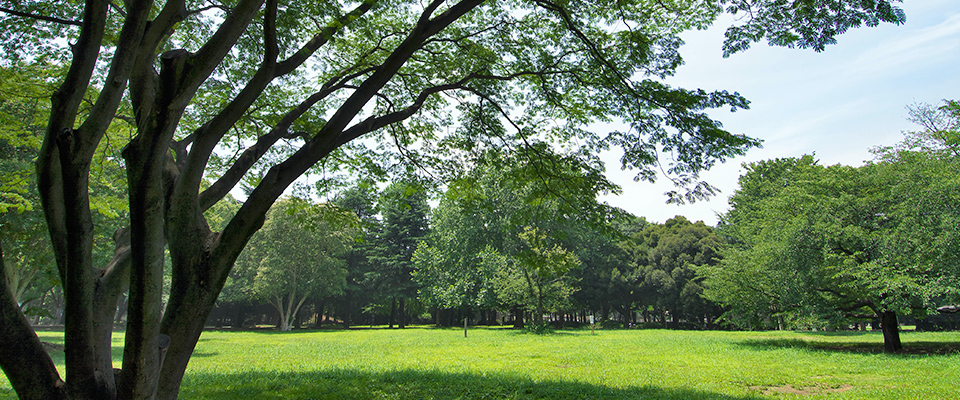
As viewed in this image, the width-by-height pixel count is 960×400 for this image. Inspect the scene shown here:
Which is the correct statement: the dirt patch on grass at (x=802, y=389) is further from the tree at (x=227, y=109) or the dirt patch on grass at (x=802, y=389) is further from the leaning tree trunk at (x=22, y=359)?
the leaning tree trunk at (x=22, y=359)

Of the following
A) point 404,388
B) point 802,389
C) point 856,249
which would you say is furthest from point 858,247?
point 404,388

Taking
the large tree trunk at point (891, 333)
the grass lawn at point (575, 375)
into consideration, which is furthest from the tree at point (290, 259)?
the large tree trunk at point (891, 333)

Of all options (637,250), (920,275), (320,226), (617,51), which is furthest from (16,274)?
(637,250)

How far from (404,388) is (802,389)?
7.66 m

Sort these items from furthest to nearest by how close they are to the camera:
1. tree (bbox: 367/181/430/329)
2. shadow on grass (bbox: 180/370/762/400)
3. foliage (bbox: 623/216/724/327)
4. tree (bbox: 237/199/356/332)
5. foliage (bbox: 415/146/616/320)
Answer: tree (bbox: 367/181/430/329)
foliage (bbox: 623/216/724/327)
tree (bbox: 237/199/356/332)
foliage (bbox: 415/146/616/320)
shadow on grass (bbox: 180/370/762/400)

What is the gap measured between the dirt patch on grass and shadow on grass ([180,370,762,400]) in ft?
4.44

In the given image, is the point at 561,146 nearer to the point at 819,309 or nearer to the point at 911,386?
the point at 911,386

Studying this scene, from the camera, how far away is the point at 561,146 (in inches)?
380

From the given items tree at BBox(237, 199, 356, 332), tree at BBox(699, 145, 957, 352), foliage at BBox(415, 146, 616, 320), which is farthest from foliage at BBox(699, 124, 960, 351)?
tree at BBox(237, 199, 356, 332)

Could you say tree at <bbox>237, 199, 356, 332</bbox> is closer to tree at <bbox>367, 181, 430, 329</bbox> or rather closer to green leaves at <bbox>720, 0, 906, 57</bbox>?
tree at <bbox>367, 181, 430, 329</bbox>

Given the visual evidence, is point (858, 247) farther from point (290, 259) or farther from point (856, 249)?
point (290, 259)

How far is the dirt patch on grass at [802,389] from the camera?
8.59 meters

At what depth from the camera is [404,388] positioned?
320 inches

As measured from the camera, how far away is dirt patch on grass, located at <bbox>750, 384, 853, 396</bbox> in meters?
8.59
